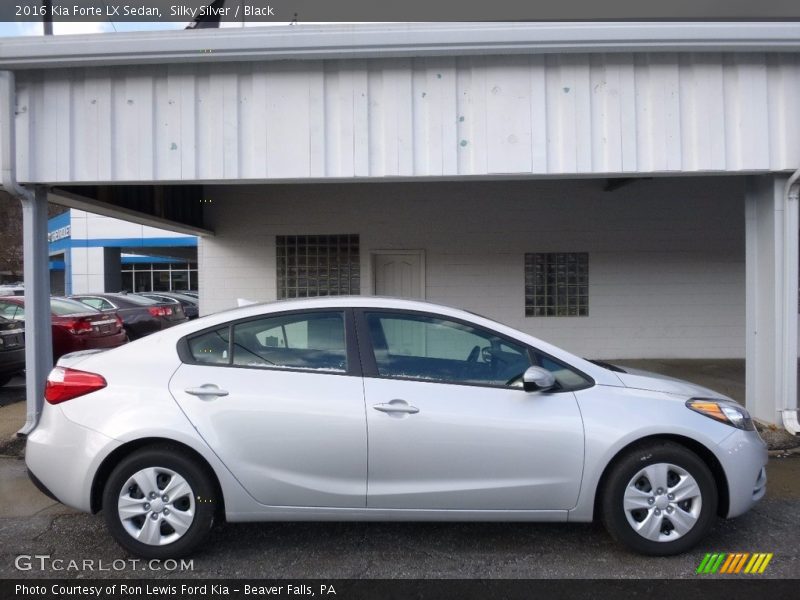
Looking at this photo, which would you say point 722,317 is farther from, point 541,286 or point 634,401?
point 634,401

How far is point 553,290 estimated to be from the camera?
1108cm

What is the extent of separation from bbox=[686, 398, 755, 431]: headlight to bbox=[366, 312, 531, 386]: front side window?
1.04 metres

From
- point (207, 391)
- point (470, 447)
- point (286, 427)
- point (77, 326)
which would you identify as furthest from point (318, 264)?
point (470, 447)

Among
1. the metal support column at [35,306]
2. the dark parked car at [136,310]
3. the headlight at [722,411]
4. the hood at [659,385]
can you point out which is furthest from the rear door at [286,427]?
Answer: the dark parked car at [136,310]

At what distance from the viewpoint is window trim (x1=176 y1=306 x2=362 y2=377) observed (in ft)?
12.6

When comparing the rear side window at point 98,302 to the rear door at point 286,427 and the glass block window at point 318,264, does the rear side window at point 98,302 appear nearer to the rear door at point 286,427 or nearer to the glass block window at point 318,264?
the glass block window at point 318,264

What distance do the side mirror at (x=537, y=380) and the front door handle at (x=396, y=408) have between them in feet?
2.13

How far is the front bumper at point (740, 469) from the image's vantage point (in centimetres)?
378

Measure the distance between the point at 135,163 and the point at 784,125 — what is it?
244 inches

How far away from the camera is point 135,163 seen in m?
6.24

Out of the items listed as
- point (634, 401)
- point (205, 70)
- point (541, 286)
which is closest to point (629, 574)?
point (634, 401)

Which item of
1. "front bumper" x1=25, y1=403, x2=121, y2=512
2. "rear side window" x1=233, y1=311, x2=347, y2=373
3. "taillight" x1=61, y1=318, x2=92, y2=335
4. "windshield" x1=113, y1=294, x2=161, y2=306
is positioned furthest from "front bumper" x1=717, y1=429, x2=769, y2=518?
"windshield" x1=113, y1=294, x2=161, y2=306

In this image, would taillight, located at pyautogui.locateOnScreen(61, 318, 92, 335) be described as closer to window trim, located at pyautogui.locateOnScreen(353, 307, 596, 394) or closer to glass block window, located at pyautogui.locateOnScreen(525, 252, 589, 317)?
glass block window, located at pyautogui.locateOnScreen(525, 252, 589, 317)

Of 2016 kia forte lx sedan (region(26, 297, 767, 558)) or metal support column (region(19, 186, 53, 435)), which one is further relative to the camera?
metal support column (region(19, 186, 53, 435))
